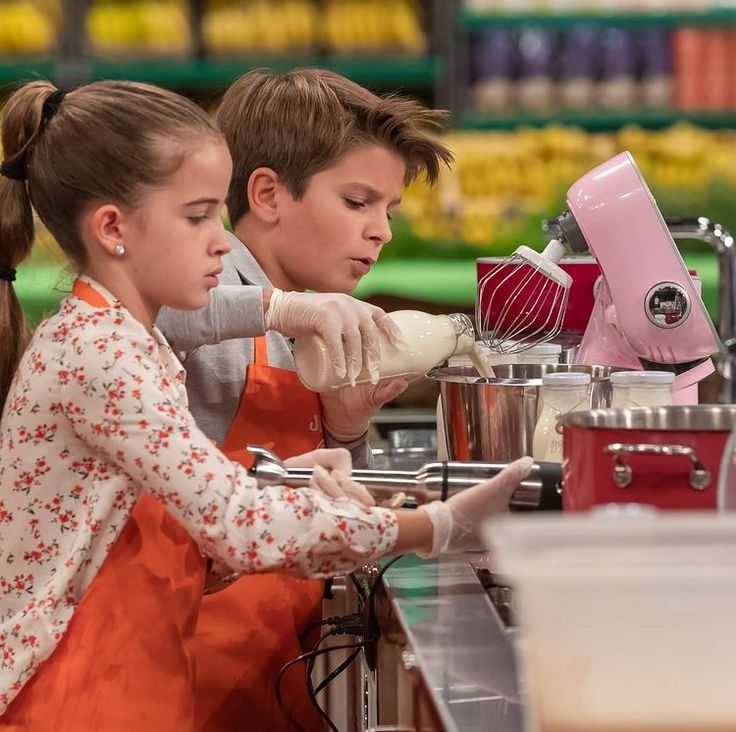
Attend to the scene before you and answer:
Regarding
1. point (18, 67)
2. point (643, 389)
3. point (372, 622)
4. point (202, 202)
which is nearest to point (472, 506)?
point (643, 389)

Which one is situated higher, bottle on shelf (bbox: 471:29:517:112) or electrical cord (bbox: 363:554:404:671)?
bottle on shelf (bbox: 471:29:517:112)

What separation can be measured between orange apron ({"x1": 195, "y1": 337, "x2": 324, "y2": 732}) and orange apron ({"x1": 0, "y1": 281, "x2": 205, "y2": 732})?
0.69 feet

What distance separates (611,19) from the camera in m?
5.65

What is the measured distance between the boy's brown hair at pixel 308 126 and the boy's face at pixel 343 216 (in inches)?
0.7

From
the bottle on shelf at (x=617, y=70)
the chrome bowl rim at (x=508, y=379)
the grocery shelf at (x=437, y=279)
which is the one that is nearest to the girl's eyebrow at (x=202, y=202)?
the chrome bowl rim at (x=508, y=379)

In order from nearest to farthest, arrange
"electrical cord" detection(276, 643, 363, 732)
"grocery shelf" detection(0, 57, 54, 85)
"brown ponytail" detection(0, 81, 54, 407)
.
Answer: "brown ponytail" detection(0, 81, 54, 407)
"electrical cord" detection(276, 643, 363, 732)
"grocery shelf" detection(0, 57, 54, 85)

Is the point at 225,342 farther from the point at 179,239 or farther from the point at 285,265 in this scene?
the point at 179,239

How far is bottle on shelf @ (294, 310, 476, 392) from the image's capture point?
1680 mm

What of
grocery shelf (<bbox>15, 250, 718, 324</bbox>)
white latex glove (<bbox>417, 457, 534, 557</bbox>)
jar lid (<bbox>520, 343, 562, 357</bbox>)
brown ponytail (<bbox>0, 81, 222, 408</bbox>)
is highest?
brown ponytail (<bbox>0, 81, 222, 408</bbox>)

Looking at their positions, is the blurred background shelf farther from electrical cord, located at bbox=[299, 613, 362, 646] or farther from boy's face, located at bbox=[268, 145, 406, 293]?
electrical cord, located at bbox=[299, 613, 362, 646]

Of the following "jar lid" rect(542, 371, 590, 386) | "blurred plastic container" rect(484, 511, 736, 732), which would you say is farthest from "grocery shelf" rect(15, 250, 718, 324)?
"blurred plastic container" rect(484, 511, 736, 732)

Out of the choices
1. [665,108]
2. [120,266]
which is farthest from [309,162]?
[665,108]

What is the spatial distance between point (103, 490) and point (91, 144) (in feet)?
1.29

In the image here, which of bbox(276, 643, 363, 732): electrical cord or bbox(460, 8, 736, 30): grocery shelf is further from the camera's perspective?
bbox(460, 8, 736, 30): grocery shelf
